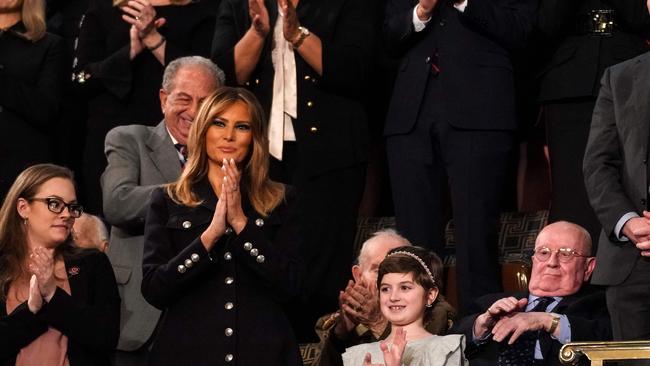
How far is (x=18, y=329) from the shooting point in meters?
5.73

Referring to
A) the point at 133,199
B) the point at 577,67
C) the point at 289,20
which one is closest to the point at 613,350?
the point at 577,67

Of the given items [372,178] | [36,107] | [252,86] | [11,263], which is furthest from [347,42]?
[11,263]

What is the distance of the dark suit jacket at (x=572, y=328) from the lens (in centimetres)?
575

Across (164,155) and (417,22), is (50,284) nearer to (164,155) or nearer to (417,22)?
(164,155)

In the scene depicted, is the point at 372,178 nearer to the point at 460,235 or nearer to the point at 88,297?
the point at 460,235

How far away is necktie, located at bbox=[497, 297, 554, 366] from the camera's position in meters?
5.80

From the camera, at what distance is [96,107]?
7.70 m

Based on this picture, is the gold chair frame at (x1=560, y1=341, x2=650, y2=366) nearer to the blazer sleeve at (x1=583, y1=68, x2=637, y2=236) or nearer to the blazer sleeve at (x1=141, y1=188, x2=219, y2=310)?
the blazer sleeve at (x1=583, y1=68, x2=637, y2=236)

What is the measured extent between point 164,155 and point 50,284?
3.71 feet

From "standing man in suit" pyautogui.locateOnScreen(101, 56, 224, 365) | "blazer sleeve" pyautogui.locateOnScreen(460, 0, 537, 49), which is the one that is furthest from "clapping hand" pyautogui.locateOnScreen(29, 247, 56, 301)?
"blazer sleeve" pyautogui.locateOnScreen(460, 0, 537, 49)

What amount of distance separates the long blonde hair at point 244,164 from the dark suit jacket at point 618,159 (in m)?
1.22

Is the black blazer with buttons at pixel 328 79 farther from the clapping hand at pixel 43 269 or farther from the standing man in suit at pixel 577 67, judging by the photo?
the clapping hand at pixel 43 269

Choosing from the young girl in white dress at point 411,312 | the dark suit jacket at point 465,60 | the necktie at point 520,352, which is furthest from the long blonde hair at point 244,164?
the dark suit jacket at point 465,60

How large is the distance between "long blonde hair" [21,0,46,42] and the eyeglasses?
3.06 m
